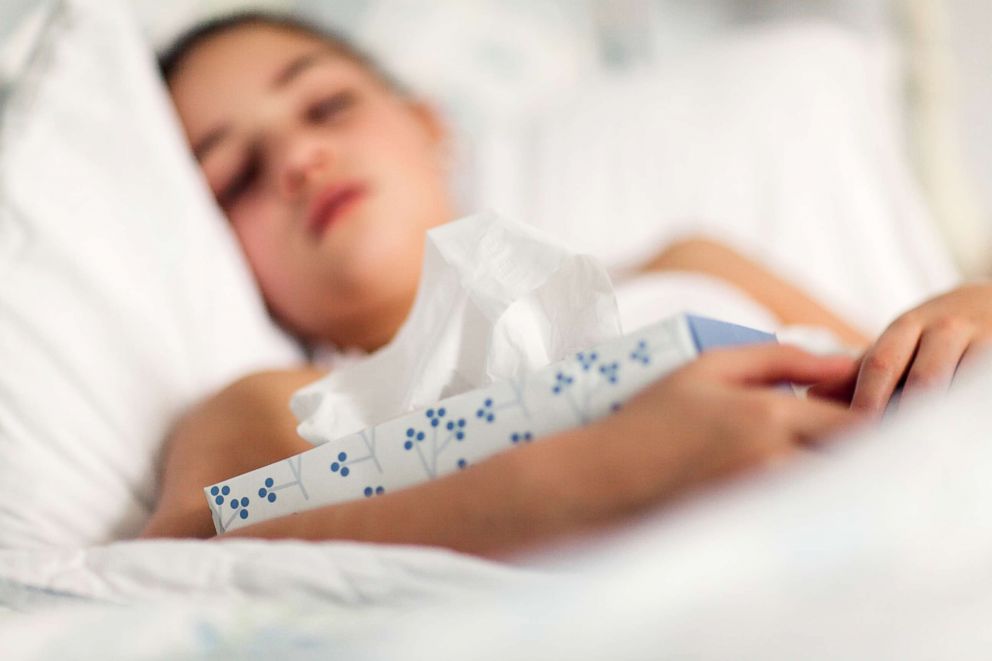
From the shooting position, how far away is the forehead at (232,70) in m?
0.99

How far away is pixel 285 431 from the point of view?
2.10 ft

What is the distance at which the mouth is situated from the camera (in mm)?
905

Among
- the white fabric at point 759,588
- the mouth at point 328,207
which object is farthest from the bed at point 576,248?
the mouth at point 328,207

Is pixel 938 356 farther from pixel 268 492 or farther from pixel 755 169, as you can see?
pixel 755 169

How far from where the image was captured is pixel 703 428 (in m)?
0.38

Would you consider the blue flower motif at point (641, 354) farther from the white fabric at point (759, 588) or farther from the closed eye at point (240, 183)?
the closed eye at point (240, 183)

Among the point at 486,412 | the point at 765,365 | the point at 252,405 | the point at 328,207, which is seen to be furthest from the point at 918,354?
the point at 328,207

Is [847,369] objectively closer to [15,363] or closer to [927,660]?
[927,660]

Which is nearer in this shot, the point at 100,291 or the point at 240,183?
the point at 100,291

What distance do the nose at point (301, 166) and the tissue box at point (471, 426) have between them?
49 centimetres

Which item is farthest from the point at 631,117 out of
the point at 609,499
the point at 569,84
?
the point at 609,499

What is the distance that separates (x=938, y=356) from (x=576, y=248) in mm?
215

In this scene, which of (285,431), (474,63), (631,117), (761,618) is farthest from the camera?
(474,63)

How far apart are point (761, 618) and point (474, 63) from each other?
4.46 feet
